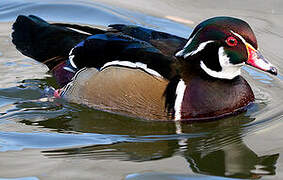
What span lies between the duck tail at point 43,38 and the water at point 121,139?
0.39m

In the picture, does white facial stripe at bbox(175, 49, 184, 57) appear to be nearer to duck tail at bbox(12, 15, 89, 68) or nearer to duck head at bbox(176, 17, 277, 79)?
duck head at bbox(176, 17, 277, 79)

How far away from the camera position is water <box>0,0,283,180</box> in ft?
16.8

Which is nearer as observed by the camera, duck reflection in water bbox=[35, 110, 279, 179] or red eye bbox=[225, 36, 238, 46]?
duck reflection in water bbox=[35, 110, 279, 179]

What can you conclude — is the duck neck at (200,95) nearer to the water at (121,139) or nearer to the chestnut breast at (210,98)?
the chestnut breast at (210,98)

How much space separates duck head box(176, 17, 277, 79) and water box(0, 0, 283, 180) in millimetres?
566

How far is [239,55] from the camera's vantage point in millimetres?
5984

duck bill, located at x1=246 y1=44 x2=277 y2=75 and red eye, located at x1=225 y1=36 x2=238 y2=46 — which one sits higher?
red eye, located at x1=225 y1=36 x2=238 y2=46

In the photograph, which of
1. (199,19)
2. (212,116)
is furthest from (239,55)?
(199,19)

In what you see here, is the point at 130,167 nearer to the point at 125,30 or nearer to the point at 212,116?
the point at 212,116

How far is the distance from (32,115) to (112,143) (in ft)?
3.88

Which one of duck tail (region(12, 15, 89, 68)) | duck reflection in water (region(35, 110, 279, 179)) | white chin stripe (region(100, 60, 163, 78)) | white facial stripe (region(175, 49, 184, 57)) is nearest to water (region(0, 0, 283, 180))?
duck reflection in water (region(35, 110, 279, 179))

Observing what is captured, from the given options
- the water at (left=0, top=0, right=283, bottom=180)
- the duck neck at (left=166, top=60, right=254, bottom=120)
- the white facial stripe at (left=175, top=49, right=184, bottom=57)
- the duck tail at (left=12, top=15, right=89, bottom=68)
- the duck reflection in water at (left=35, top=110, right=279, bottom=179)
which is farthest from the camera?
the duck tail at (left=12, top=15, right=89, bottom=68)

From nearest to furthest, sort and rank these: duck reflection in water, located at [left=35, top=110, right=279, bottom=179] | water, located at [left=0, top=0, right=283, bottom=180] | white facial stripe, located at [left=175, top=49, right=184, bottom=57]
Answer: water, located at [left=0, top=0, right=283, bottom=180] → duck reflection in water, located at [left=35, top=110, right=279, bottom=179] → white facial stripe, located at [left=175, top=49, right=184, bottom=57]

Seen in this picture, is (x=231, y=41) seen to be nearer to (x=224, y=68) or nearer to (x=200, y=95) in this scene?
(x=224, y=68)
